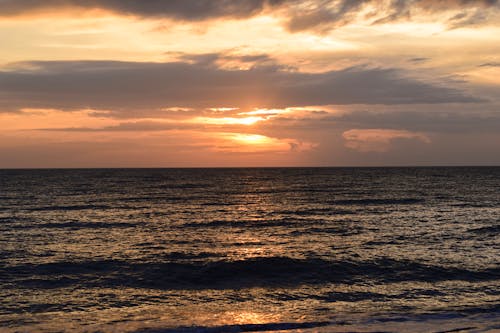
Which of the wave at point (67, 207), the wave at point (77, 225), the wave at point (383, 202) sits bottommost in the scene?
the wave at point (383, 202)

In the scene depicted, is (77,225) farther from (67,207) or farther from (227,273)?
(227,273)

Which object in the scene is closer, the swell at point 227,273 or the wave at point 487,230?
the swell at point 227,273

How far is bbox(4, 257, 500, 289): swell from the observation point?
79.0 ft

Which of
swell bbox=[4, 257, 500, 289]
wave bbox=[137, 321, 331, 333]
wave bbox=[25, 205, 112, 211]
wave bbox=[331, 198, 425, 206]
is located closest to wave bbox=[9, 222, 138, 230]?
wave bbox=[25, 205, 112, 211]

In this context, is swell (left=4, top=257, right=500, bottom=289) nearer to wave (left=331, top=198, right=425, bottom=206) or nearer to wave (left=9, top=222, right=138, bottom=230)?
wave (left=9, top=222, right=138, bottom=230)

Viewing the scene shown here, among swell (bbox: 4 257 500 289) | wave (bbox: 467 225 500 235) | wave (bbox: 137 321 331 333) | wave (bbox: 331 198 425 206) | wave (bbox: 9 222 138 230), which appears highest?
wave (bbox: 9 222 138 230)

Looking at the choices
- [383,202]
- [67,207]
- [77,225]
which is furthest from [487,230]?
[67,207]

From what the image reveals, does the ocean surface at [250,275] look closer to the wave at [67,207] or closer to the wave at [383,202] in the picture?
the wave at [67,207]

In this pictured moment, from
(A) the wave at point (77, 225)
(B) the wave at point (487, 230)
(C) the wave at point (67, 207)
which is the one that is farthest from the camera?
(C) the wave at point (67, 207)

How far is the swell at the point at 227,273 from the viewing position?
24.1 m

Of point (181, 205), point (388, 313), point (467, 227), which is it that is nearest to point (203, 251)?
point (388, 313)

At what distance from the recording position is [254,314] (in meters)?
18.4

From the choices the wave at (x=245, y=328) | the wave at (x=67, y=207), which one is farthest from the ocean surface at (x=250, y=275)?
the wave at (x=67, y=207)

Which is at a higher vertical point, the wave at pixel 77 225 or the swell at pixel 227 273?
the wave at pixel 77 225
